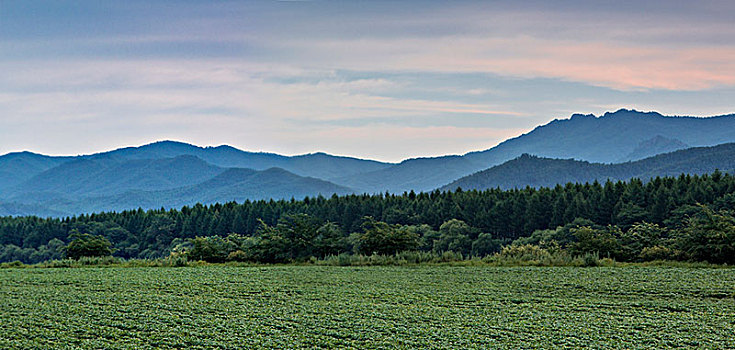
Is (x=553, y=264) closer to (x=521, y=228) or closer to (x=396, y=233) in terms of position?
(x=396, y=233)

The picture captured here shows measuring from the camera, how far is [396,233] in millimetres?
44219

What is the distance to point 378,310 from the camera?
21.4m

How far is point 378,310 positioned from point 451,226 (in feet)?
135

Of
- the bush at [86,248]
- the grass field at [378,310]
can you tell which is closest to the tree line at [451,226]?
the bush at [86,248]

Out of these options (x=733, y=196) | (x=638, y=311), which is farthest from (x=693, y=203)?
(x=638, y=311)

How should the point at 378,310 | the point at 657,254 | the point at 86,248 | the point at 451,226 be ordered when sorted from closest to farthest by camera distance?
the point at 378,310, the point at 657,254, the point at 86,248, the point at 451,226

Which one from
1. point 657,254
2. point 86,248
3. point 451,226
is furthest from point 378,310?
point 451,226

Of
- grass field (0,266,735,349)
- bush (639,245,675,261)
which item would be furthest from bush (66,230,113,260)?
bush (639,245,675,261)

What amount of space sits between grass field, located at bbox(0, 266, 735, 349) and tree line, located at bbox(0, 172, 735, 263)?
30.9ft

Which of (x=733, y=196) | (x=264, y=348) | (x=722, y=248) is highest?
(x=733, y=196)

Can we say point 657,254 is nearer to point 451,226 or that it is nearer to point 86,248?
point 451,226

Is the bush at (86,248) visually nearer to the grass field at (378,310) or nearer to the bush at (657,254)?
the grass field at (378,310)

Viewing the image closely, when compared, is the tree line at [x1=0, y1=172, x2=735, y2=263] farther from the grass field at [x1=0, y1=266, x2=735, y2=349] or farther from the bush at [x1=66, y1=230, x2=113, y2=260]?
the grass field at [x1=0, y1=266, x2=735, y2=349]

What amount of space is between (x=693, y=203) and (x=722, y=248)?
26.0 metres
